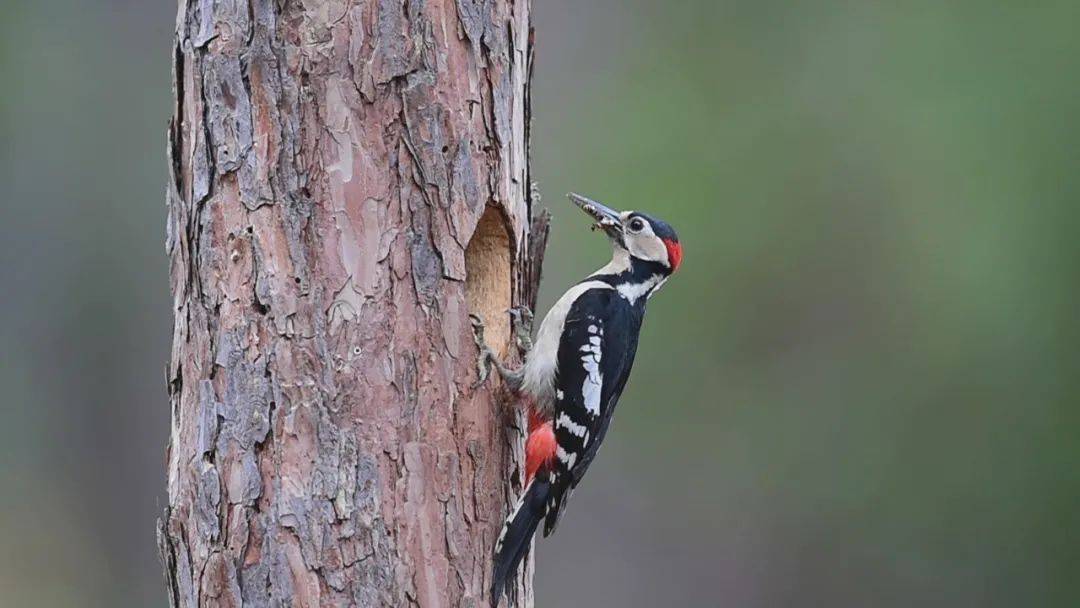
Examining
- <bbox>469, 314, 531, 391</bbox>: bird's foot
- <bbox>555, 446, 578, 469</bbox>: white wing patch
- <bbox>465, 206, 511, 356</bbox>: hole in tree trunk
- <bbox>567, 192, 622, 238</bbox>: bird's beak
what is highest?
<bbox>567, 192, 622, 238</bbox>: bird's beak

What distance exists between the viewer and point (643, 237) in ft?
14.3

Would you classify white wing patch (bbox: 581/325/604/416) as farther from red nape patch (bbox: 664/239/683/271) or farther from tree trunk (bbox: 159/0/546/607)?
tree trunk (bbox: 159/0/546/607)

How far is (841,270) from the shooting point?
8.81 metres

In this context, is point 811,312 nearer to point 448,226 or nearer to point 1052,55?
point 1052,55

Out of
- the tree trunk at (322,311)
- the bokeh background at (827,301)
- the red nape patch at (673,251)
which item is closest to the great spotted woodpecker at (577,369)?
the red nape patch at (673,251)

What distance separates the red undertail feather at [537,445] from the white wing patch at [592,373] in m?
0.22

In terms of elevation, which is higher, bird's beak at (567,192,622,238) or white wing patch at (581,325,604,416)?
bird's beak at (567,192,622,238)

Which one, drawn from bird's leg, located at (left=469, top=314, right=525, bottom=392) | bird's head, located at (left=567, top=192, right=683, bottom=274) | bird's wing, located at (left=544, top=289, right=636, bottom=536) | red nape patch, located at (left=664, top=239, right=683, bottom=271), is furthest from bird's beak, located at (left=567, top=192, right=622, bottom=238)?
bird's leg, located at (left=469, top=314, right=525, bottom=392)

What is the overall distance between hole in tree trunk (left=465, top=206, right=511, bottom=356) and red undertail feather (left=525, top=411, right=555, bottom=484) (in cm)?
24

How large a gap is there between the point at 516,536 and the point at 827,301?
6.07 metres

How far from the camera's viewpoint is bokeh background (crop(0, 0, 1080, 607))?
862 cm

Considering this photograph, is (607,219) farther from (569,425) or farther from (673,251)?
(569,425)

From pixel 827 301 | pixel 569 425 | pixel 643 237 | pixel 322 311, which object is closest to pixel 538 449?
pixel 569 425

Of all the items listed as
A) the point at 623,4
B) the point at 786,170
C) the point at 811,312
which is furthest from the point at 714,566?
the point at 623,4
